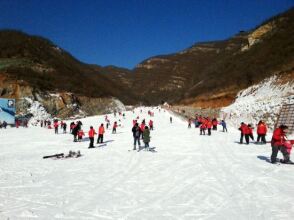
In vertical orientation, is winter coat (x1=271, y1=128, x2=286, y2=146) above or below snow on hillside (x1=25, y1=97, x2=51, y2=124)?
below

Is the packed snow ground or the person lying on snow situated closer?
the packed snow ground

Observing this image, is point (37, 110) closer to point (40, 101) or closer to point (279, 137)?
point (40, 101)

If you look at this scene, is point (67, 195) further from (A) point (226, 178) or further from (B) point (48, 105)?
(B) point (48, 105)

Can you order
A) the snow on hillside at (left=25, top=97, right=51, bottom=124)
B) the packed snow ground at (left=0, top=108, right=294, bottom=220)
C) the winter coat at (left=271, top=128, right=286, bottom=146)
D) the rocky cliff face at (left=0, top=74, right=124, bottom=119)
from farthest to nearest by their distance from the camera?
the rocky cliff face at (left=0, top=74, right=124, bottom=119) → the snow on hillside at (left=25, top=97, right=51, bottom=124) → the winter coat at (left=271, top=128, right=286, bottom=146) → the packed snow ground at (left=0, top=108, right=294, bottom=220)

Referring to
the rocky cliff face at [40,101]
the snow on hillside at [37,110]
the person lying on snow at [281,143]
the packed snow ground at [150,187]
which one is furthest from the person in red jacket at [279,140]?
the snow on hillside at [37,110]

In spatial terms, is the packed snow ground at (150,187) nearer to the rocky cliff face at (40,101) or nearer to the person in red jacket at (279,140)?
the person in red jacket at (279,140)

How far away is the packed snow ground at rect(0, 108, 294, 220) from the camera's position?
859 cm

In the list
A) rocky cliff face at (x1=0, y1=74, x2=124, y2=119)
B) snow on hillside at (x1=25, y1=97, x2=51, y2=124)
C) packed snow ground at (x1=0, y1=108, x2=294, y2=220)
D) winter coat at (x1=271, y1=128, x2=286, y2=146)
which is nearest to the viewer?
packed snow ground at (x1=0, y1=108, x2=294, y2=220)

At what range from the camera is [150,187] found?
11109 millimetres

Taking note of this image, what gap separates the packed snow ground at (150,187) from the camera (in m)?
8.59

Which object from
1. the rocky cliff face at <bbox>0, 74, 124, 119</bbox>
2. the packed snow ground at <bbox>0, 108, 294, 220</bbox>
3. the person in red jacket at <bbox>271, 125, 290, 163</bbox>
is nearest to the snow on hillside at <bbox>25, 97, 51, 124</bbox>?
the rocky cliff face at <bbox>0, 74, 124, 119</bbox>

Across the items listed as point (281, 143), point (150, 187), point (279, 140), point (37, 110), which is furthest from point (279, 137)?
point (37, 110)

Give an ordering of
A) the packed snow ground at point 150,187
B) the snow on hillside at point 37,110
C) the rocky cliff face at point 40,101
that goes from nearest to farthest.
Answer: the packed snow ground at point 150,187 → the snow on hillside at point 37,110 → the rocky cliff face at point 40,101

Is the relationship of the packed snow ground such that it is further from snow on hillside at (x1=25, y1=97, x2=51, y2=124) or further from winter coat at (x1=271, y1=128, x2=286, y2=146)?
snow on hillside at (x1=25, y1=97, x2=51, y2=124)
